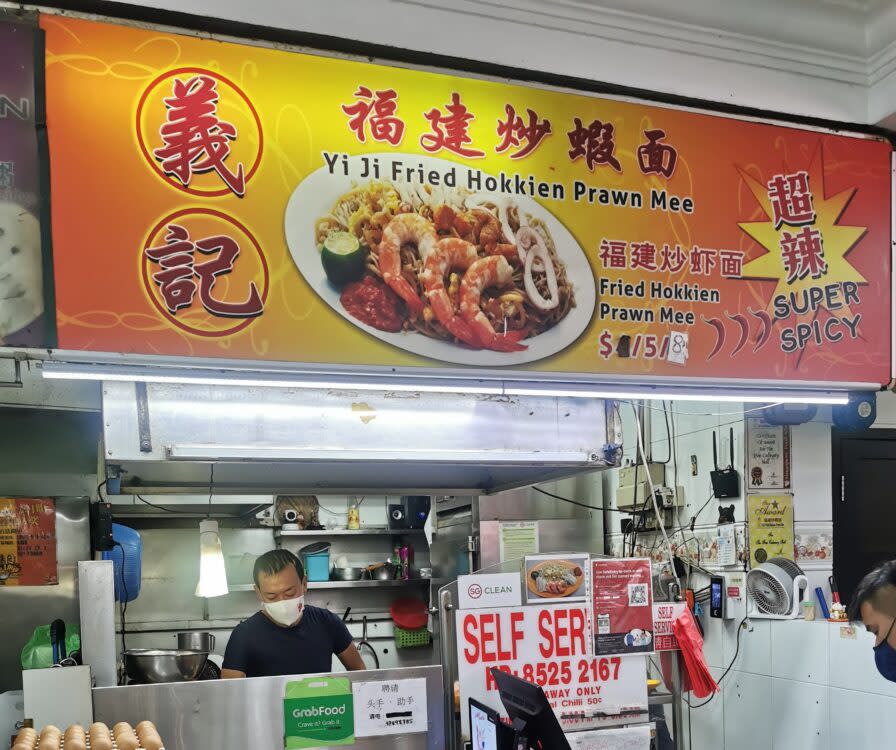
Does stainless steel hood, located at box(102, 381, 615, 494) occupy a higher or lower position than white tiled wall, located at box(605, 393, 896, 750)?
higher

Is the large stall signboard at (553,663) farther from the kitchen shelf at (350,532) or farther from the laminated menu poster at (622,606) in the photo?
the kitchen shelf at (350,532)

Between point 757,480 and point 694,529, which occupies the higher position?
point 757,480

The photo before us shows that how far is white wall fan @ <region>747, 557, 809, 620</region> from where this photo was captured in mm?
4984

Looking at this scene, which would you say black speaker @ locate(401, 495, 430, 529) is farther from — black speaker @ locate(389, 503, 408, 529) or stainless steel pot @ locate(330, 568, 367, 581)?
stainless steel pot @ locate(330, 568, 367, 581)

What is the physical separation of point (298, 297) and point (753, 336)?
1.70 metres

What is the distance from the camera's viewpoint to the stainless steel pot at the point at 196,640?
6953 mm

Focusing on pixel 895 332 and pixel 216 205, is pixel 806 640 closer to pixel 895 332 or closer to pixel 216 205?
pixel 895 332

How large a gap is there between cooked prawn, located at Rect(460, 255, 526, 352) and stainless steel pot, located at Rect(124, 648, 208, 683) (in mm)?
2187

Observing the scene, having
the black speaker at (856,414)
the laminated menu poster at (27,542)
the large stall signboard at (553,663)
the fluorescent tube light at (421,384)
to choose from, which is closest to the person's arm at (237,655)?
the large stall signboard at (553,663)

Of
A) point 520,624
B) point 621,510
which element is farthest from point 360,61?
point 621,510

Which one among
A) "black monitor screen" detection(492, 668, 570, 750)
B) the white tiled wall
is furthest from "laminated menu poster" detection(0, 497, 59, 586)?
the white tiled wall

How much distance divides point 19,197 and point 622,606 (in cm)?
272

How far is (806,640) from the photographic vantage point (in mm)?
4871

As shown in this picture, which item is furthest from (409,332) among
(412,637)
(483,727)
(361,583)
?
(412,637)
